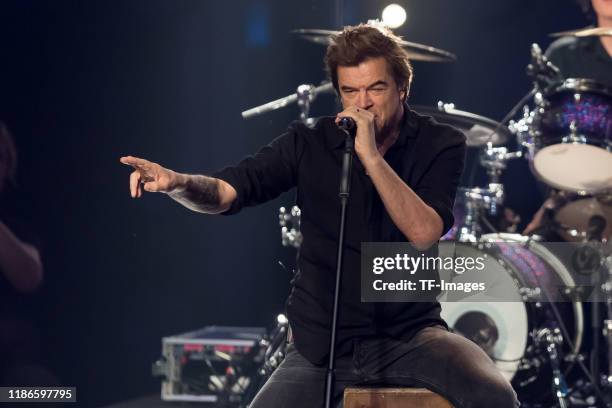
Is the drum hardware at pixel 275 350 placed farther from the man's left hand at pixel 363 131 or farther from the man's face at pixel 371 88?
the man's left hand at pixel 363 131

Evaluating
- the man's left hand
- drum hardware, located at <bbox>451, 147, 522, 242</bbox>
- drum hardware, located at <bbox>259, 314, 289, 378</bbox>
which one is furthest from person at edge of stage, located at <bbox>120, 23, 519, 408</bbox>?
drum hardware, located at <bbox>451, 147, 522, 242</bbox>

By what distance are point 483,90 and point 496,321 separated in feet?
6.79

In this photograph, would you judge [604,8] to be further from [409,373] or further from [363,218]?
[409,373]

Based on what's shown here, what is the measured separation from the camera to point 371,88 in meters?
2.71

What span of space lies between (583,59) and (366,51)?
277 cm

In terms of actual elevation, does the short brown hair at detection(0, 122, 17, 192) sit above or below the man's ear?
below

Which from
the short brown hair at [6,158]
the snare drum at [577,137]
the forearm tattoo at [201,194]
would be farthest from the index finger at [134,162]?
the snare drum at [577,137]

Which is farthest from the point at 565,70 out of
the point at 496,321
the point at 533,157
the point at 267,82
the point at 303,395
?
the point at 303,395

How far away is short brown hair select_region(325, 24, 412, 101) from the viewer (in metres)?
2.73

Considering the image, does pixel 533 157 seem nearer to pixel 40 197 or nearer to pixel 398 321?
pixel 398 321

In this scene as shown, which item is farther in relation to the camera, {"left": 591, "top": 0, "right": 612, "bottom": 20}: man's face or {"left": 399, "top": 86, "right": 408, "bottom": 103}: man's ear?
{"left": 591, "top": 0, "right": 612, "bottom": 20}: man's face

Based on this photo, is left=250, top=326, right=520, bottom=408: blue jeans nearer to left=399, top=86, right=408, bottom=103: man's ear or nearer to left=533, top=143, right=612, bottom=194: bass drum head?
left=399, top=86, right=408, bottom=103: man's ear

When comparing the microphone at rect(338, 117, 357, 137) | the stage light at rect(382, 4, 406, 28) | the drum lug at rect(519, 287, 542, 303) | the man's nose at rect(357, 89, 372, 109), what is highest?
the stage light at rect(382, 4, 406, 28)

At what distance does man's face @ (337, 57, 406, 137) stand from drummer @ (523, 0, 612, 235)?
2558mm
